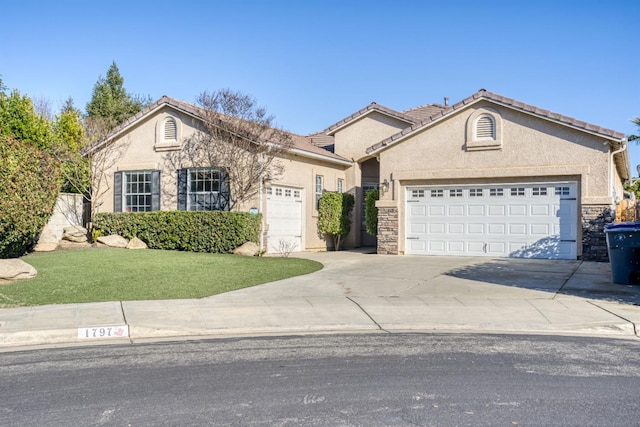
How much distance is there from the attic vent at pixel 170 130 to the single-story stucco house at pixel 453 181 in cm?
4

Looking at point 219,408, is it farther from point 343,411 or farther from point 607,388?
point 607,388

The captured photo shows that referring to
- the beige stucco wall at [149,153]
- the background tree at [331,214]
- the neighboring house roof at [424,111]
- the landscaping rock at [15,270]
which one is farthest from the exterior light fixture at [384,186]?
the landscaping rock at [15,270]

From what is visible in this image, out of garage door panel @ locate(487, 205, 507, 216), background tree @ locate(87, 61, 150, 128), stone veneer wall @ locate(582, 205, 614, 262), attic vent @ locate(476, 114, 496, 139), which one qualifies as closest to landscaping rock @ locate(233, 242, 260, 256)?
garage door panel @ locate(487, 205, 507, 216)

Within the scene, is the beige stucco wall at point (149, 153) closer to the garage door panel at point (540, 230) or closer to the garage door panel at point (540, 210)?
the garage door panel at point (540, 210)

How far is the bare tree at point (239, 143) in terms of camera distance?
1786 centimetres

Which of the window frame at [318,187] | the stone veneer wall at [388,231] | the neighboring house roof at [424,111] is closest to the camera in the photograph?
the stone veneer wall at [388,231]

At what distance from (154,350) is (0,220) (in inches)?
342

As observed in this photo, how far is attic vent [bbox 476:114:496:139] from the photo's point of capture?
17500 mm

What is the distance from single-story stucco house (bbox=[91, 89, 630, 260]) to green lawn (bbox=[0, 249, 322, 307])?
11.9 ft

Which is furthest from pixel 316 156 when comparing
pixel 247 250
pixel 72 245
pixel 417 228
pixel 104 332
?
pixel 104 332

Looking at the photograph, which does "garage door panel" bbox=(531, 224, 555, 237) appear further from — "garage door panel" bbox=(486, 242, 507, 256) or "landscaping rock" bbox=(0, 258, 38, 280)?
"landscaping rock" bbox=(0, 258, 38, 280)

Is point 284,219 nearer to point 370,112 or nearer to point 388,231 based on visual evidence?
point 388,231

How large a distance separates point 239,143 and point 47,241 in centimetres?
674

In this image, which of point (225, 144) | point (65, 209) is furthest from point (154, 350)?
point (65, 209)
